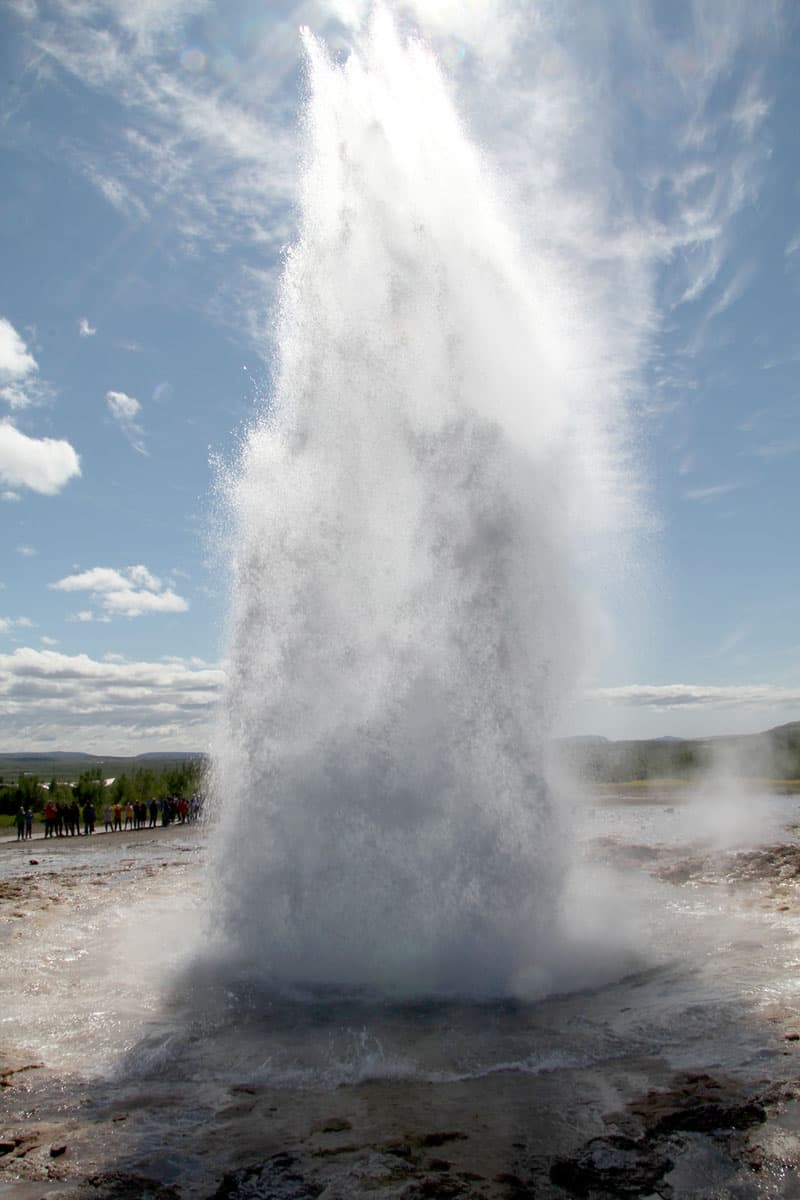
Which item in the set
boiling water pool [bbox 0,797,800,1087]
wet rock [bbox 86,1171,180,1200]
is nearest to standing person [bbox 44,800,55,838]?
boiling water pool [bbox 0,797,800,1087]

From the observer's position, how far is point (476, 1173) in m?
4.64

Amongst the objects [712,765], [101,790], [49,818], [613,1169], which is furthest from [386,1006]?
[712,765]

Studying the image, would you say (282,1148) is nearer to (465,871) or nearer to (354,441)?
(465,871)

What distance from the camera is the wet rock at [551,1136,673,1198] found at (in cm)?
449

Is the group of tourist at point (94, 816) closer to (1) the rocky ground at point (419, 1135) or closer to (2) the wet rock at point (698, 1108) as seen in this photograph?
(1) the rocky ground at point (419, 1135)

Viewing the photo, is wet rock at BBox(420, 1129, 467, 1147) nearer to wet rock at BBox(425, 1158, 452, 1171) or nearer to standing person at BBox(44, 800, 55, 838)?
wet rock at BBox(425, 1158, 452, 1171)

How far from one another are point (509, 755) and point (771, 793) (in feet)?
152

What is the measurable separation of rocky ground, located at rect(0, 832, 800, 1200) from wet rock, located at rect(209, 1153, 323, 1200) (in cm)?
1

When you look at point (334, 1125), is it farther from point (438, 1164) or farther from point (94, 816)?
point (94, 816)

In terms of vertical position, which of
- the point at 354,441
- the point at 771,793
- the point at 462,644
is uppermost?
the point at 354,441

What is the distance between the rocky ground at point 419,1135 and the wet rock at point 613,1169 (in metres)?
0.01

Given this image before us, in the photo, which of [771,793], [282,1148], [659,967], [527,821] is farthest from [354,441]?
[771,793]

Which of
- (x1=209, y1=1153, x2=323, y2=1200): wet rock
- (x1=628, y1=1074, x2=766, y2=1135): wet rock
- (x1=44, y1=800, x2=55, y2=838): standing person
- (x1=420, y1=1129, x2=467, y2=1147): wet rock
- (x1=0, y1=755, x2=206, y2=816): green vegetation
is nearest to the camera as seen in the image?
(x1=209, y1=1153, x2=323, y2=1200): wet rock

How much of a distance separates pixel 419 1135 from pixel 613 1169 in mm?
1188
